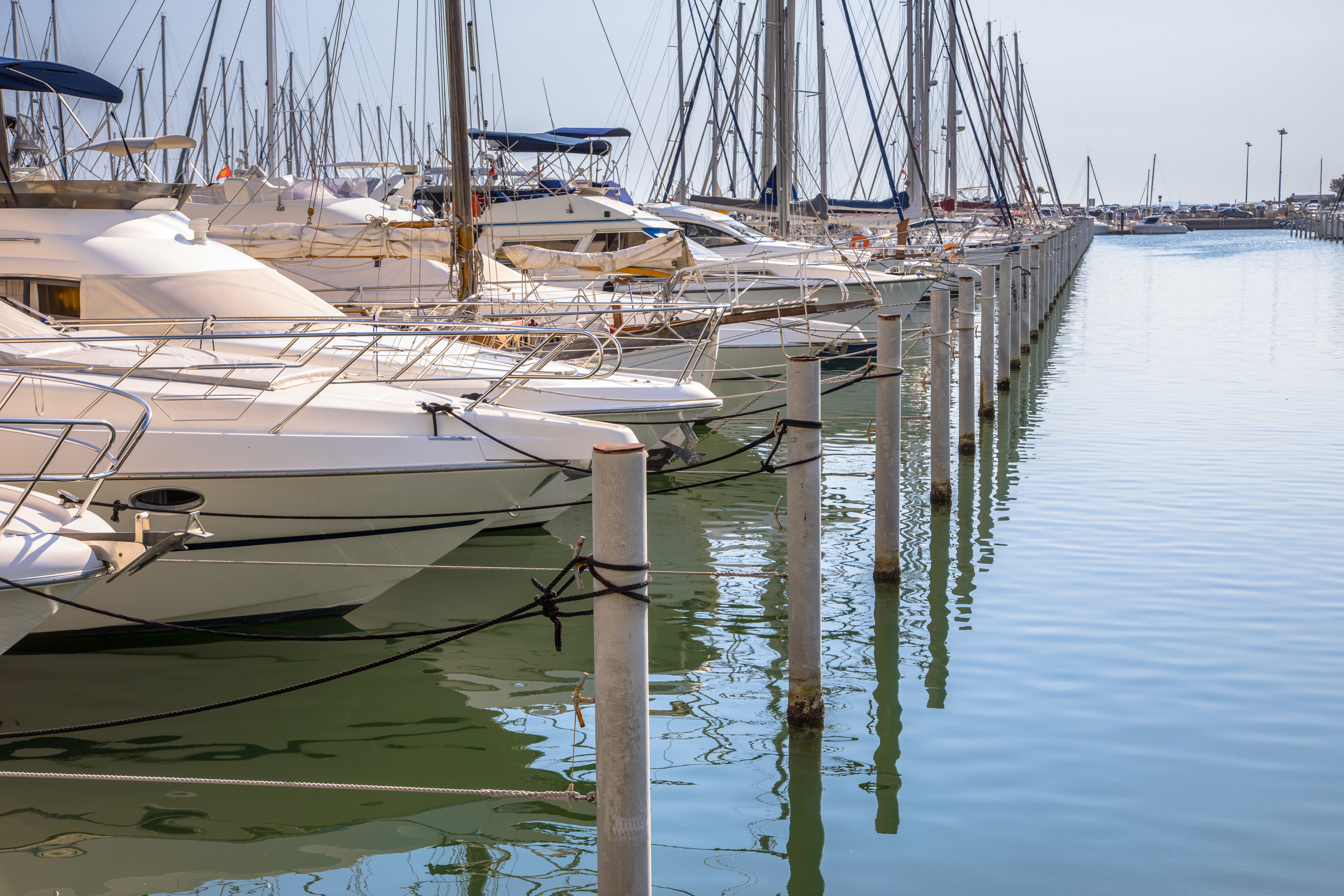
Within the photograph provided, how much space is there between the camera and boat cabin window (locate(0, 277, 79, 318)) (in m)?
9.46

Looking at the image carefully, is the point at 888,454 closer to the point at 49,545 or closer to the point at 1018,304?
the point at 49,545

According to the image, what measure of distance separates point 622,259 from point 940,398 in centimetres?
858

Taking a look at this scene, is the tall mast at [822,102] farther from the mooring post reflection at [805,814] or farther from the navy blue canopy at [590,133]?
the mooring post reflection at [805,814]

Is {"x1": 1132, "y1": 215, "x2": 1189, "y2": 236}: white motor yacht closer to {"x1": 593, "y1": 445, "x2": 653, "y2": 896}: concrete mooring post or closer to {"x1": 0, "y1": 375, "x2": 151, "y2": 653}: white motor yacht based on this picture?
{"x1": 0, "y1": 375, "x2": 151, "y2": 653}: white motor yacht

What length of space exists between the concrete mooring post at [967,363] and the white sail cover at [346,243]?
643cm

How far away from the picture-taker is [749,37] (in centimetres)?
2669

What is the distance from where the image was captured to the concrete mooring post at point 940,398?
9.92 meters

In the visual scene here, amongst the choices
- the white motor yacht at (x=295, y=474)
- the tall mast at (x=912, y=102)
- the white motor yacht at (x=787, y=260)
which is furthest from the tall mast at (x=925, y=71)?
the white motor yacht at (x=295, y=474)

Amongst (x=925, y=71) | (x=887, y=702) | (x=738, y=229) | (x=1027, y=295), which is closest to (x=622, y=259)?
(x=1027, y=295)

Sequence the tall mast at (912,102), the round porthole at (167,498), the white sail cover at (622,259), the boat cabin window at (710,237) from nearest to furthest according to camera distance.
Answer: the round porthole at (167,498) → the white sail cover at (622,259) → the boat cabin window at (710,237) → the tall mast at (912,102)

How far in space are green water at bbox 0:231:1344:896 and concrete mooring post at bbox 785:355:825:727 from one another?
0.28m

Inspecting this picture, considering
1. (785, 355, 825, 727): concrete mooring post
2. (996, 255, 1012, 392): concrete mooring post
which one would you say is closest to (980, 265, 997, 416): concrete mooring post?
(996, 255, 1012, 392): concrete mooring post

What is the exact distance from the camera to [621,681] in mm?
3699

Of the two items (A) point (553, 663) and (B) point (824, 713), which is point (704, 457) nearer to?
(A) point (553, 663)
